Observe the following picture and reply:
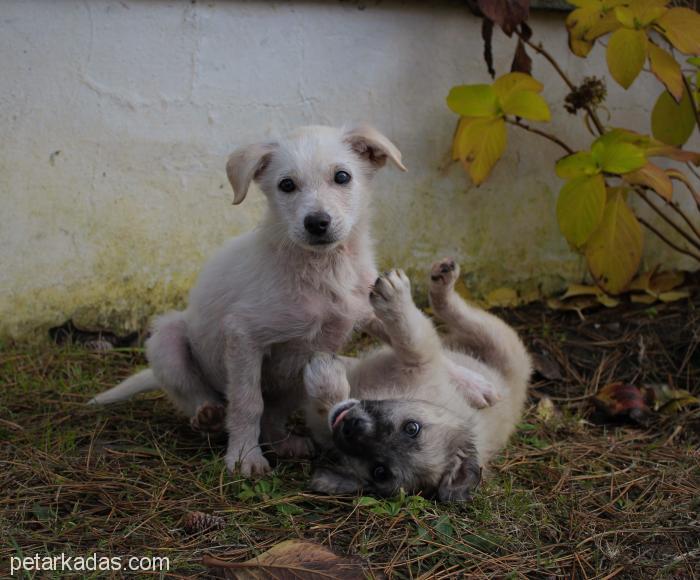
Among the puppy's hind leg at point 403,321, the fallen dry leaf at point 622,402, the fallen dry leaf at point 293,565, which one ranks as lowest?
the fallen dry leaf at point 622,402

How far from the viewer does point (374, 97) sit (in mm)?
5066

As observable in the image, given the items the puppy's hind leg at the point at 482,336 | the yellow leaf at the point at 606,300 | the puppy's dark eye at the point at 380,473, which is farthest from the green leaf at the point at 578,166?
the puppy's dark eye at the point at 380,473

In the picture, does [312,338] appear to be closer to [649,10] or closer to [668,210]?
[649,10]

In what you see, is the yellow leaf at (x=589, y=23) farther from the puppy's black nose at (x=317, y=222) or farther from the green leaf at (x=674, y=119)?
the puppy's black nose at (x=317, y=222)

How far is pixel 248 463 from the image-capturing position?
3455 mm

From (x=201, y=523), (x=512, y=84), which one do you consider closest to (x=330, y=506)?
(x=201, y=523)

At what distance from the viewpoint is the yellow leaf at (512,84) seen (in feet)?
15.6

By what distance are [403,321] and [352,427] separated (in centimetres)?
55

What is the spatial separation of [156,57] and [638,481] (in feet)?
11.1

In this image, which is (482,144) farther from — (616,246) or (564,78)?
(616,246)

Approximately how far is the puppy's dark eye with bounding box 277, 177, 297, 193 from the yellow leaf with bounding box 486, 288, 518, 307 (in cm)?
225

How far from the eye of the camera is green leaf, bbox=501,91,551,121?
4.57 metres

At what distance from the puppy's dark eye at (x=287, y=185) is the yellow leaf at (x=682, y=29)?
83.2 inches

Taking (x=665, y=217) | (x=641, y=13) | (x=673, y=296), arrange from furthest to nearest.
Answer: (x=673, y=296), (x=665, y=217), (x=641, y=13)
